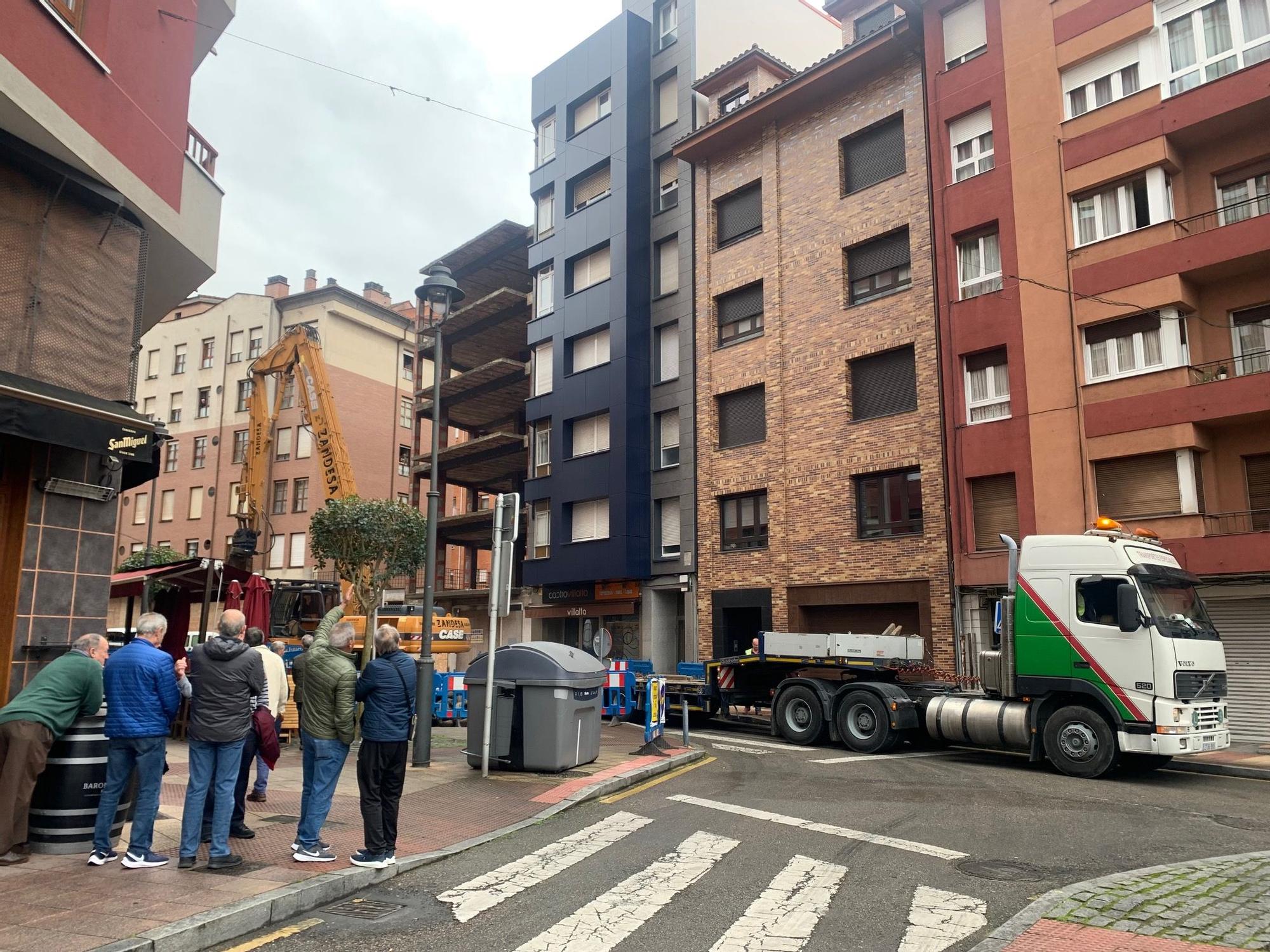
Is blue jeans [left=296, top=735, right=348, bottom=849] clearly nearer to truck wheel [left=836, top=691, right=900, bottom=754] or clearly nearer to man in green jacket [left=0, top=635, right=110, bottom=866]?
man in green jacket [left=0, top=635, right=110, bottom=866]

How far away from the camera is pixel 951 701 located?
14.4 meters

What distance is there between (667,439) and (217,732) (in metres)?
23.7

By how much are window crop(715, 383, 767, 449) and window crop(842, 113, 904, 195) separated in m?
5.93

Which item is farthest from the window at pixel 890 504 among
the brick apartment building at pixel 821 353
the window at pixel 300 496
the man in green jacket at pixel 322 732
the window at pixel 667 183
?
the window at pixel 300 496

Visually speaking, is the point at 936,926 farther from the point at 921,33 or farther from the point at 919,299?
the point at 921,33

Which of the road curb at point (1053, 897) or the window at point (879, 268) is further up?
the window at point (879, 268)

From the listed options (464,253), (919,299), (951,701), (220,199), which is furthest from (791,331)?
(464,253)

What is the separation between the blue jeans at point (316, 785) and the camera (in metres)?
7.01

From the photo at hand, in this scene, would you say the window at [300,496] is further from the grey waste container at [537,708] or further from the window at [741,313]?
the grey waste container at [537,708]

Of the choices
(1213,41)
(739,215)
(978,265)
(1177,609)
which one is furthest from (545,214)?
(1177,609)

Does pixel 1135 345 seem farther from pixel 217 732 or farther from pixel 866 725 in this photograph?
pixel 217 732

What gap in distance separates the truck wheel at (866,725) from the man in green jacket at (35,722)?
11065 mm

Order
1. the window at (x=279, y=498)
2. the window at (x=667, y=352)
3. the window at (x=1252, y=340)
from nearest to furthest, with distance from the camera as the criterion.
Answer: the window at (x=1252, y=340)
the window at (x=667, y=352)
the window at (x=279, y=498)

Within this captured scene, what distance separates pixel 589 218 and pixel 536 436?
7.62 meters
